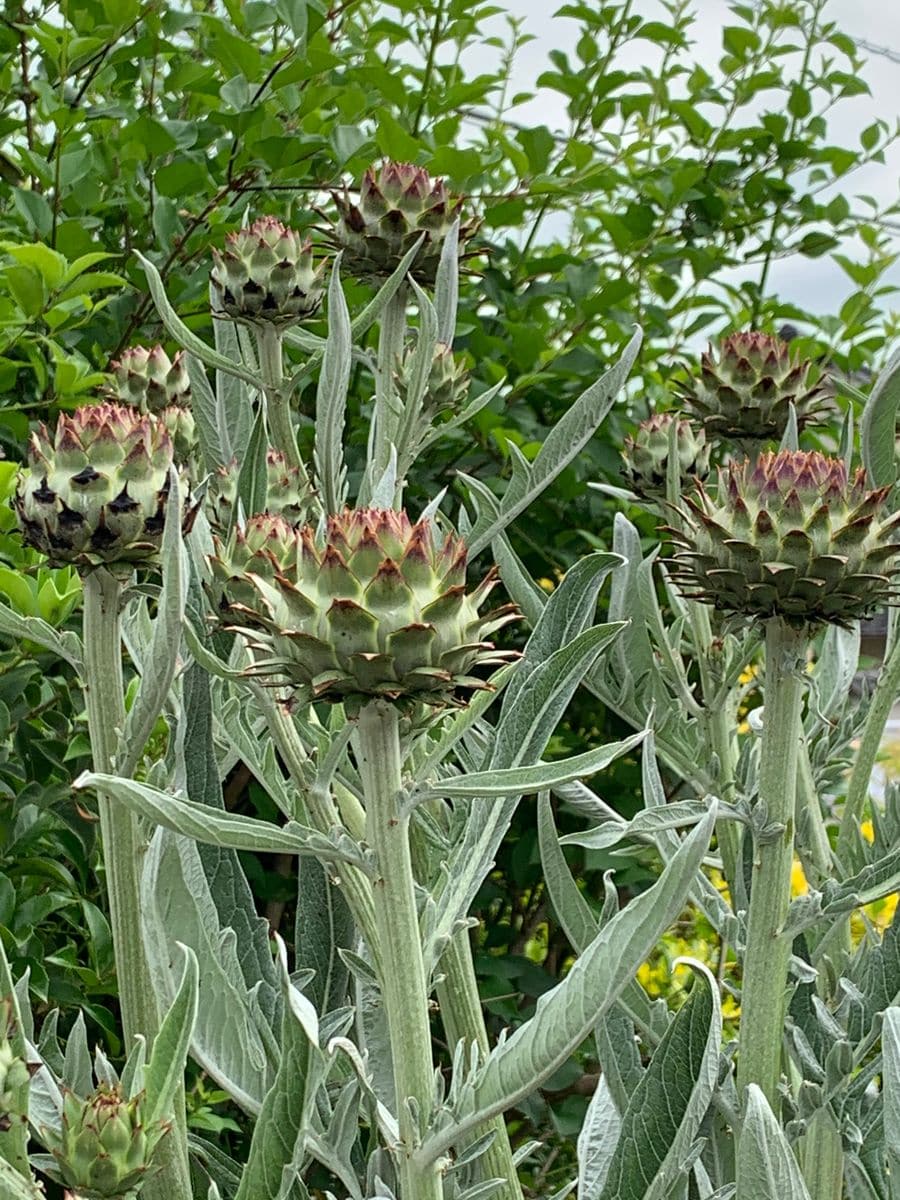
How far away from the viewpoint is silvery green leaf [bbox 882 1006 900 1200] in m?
0.62

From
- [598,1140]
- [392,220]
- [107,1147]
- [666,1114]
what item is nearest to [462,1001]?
[598,1140]

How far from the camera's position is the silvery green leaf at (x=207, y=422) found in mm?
926

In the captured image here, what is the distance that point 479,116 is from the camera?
2.15 m

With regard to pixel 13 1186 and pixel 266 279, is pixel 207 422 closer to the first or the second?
pixel 266 279

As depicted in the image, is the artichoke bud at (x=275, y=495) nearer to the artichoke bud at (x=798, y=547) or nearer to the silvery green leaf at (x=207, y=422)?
the silvery green leaf at (x=207, y=422)

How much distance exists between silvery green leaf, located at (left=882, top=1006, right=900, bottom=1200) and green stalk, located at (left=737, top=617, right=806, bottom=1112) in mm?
166

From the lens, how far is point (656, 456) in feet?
4.09

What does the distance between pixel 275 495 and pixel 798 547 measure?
339 millimetres

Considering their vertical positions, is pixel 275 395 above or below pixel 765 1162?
above

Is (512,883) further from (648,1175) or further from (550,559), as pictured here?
(648,1175)

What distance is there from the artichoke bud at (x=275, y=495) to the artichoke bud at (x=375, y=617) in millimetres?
258

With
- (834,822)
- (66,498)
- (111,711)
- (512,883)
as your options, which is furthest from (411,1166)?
(834,822)

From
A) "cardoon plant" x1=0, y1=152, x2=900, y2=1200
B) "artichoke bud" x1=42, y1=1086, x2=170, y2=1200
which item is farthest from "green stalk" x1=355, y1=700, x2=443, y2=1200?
"artichoke bud" x1=42, y1=1086, x2=170, y2=1200

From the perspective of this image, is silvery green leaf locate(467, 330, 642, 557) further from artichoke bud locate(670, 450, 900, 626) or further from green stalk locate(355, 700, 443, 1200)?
green stalk locate(355, 700, 443, 1200)
